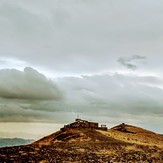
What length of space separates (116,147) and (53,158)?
15310 mm

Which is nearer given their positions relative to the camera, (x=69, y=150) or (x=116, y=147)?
(x=69, y=150)

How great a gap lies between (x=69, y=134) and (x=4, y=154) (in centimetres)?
2491

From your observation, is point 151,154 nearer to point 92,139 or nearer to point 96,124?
point 92,139

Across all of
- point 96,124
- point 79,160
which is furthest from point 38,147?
point 96,124

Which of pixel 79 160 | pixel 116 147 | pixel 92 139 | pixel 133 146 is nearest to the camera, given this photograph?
pixel 79 160

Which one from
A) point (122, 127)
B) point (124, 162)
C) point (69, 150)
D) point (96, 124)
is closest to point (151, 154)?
point (124, 162)

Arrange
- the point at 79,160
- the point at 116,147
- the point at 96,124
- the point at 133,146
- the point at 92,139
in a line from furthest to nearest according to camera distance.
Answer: the point at 96,124, the point at 92,139, the point at 133,146, the point at 116,147, the point at 79,160

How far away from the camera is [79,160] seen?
43281 mm

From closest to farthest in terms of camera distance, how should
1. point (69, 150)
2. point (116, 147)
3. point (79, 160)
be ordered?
→ point (79, 160)
point (69, 150)
point (116, 147)

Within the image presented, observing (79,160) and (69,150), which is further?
(69,150)

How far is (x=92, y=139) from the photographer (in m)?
63.0

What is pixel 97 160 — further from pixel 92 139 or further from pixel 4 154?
pixel 92 139

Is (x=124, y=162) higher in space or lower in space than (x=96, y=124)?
lower

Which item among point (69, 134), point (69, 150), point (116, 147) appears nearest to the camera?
point (69, 150)
